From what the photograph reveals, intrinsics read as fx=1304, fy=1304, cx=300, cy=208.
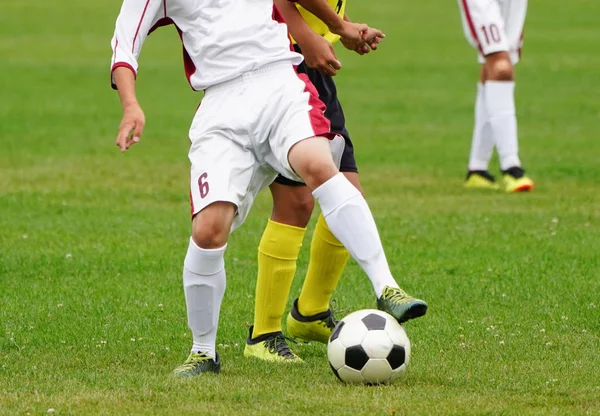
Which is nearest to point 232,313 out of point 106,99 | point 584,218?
point 584,218

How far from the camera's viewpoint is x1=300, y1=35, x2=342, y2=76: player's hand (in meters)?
6.30

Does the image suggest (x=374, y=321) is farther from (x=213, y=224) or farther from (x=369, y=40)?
(x=369, y=40)

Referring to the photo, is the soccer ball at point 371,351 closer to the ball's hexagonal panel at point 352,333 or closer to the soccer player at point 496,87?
the ball's hexagonal panel at point 352,333

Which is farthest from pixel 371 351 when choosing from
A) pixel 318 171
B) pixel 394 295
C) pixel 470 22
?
pixel 470 22

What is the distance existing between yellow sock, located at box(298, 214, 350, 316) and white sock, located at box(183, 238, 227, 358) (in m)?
0.95

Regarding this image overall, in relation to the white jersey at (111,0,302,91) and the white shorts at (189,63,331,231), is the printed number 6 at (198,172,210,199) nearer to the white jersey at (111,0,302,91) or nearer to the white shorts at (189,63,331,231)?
the white shorts at (189,63,331,231)

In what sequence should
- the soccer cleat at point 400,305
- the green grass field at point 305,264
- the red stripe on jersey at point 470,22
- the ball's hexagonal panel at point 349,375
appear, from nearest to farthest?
the soccer cleat at point 400,305
the green grass field at point 305,264
the ball's hexagonal panel at point 349,375
the red stripe on jersey at point 470,22

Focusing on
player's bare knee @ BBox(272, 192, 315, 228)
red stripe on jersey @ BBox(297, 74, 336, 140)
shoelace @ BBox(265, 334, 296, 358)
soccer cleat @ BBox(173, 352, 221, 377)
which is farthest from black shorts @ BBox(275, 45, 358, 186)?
soccer cleat @ BBox(173, 352, 221, 377)

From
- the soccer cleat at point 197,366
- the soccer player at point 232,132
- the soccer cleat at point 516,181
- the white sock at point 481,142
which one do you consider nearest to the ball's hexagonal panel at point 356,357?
the soccer player at point 232,132

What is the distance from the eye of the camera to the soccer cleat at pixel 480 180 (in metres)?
12.7

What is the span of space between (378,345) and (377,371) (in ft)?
0.38

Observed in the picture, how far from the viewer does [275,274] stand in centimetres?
659

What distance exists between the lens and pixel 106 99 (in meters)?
21.3

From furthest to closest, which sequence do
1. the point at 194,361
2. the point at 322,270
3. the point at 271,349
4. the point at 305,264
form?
the point at 305,264
the point at 322,270
the point at 271,349
the point at 194,361
